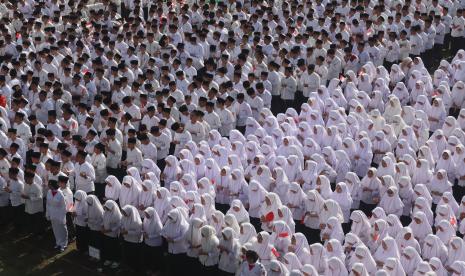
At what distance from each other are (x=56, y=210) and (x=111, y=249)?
1.16 m

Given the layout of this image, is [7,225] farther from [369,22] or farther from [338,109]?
[369,22]

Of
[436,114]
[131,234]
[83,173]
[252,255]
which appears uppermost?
[436,114]

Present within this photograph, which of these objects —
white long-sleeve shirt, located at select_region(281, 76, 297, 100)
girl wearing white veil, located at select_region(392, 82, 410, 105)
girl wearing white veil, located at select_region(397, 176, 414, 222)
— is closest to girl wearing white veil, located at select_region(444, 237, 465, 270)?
girl wearing white veil, located at select_region(397, 176, 414, 222)

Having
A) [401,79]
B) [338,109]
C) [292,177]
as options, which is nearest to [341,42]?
[401,79]

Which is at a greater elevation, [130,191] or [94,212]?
[130,191]

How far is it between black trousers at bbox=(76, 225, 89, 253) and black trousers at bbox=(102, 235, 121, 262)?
0.41 meters

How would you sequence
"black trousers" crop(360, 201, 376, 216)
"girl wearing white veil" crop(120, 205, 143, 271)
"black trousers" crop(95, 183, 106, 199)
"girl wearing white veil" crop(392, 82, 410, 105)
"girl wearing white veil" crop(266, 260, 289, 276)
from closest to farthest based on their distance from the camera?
"girl wearing white veil" crop(266, 260, 289, 276) → "girl wearing white veil" crop(120, 205, 143, 271) → "black trousers" crop(360, 201, 376, 216) → "black trousers" crop(95, 183, 106, 199) → "girl wearing white veil" crop(392, 82, 410, 105)

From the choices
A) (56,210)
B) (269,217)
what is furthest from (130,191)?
(269,217)

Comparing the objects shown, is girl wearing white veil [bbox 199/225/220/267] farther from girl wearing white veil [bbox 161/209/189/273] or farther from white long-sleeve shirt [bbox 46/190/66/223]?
white long-sleeve shirt [bbox 46/190/66/223]

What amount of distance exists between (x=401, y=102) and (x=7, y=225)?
943 centimetres

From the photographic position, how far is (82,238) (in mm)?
14047

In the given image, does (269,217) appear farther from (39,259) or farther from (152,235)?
(39,259)

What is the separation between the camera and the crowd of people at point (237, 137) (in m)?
13.0

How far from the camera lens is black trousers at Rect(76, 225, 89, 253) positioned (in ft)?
45.5
